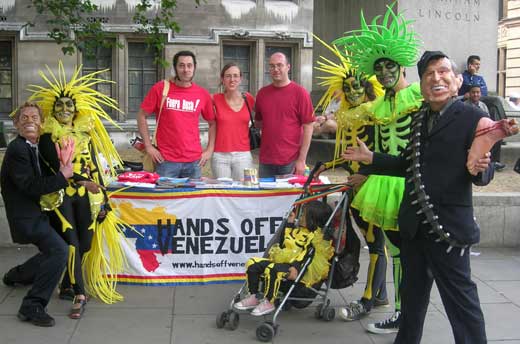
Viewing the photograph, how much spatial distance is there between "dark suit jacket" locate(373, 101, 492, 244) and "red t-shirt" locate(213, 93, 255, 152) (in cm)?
283

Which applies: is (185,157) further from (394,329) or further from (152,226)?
(394,329)

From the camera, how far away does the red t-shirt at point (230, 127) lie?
6.51 meters

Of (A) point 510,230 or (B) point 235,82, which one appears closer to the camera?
(B) point 235,82

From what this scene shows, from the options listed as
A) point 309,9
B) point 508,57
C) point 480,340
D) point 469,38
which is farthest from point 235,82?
point 508,57

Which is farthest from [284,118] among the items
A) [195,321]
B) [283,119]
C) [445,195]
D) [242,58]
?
[242,58]

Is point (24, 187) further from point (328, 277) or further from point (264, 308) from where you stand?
point (328, 277)

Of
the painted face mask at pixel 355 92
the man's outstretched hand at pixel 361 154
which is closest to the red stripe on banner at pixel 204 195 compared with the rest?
the painted face mask at pixel 355 92

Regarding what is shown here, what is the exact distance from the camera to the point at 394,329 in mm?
4977

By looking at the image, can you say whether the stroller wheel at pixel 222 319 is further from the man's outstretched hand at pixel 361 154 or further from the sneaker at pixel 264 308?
the man's outstretched hand at pixel 361 154

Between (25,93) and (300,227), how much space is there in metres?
15.8

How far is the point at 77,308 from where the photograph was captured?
530cm

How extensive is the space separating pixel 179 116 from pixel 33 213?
184 cm

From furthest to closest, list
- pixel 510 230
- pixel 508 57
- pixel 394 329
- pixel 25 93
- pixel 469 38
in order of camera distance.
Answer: pixel 508 57 → pixel 25 93 → pixel 469 38 → pixel 510 230 → pixel 394 329

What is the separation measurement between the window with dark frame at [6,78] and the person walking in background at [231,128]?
14.7 meters
